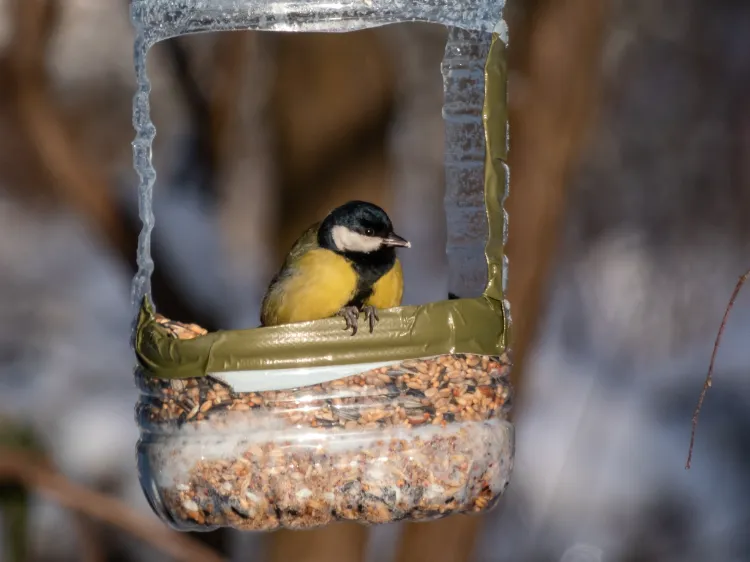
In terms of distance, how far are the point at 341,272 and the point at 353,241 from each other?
0.42 ft

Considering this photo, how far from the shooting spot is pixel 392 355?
8.90 feet

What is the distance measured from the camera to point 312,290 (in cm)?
304

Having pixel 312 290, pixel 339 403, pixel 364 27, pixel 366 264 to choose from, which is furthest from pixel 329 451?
pixel 364 27

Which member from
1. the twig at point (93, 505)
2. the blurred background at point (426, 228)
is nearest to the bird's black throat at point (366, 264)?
the blurred background at point (426, 228)

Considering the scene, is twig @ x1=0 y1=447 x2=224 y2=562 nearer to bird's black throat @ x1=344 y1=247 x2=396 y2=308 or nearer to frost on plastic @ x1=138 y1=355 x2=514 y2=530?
frost on plastic @ x1=138 y1=355 x2=514 y2=530

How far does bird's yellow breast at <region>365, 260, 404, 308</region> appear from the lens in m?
3.11

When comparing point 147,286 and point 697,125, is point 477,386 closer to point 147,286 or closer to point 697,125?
point 147,286

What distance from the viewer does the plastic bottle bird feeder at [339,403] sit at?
8.75 ft

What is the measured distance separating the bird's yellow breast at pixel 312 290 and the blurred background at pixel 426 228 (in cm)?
155

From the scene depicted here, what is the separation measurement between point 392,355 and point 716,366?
6023 millimetres

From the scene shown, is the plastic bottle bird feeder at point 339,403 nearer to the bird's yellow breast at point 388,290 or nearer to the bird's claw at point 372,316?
the bird's claw at point 372,316

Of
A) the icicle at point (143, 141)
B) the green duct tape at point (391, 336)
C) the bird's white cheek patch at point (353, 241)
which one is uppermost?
the icicle at point (143, 141)

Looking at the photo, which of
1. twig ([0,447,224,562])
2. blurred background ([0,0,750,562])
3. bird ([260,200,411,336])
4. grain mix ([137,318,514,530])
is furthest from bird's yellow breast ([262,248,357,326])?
twig ([0,447,224,562])

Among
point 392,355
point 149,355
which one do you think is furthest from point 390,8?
point 149,355
